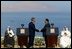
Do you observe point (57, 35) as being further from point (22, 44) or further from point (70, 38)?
point (22, 44)

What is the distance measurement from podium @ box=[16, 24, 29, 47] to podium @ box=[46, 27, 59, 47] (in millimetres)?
445

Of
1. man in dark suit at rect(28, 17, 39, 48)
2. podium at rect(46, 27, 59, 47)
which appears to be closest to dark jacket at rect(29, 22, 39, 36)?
man in dark suit at rect(28, 17, 39, 48)

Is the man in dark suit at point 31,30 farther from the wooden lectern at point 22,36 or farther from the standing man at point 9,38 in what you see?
the standing man at point 9,38

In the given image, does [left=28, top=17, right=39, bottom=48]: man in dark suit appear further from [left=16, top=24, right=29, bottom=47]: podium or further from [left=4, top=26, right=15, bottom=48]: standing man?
→ [left=4, top=26, right=15, bottom=48]: standing man

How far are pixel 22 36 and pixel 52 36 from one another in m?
0.63

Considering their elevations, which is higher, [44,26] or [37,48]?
[44,26]

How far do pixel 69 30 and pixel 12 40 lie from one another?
1208mm

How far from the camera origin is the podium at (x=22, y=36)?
185 inches

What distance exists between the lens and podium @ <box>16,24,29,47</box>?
4688 millimetres

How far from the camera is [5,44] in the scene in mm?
4750

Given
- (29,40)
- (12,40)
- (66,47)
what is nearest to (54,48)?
(66,47)

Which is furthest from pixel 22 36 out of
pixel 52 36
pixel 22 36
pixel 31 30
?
pixel 52 36

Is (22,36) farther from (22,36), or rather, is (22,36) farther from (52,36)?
(52,36)

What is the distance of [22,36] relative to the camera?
4.73m
